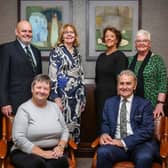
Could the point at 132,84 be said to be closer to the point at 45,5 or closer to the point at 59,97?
the point at 59,97

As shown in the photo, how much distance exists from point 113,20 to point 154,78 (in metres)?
1.48

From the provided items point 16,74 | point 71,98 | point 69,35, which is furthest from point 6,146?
point 69,35

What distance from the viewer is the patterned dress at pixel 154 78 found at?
414 cm

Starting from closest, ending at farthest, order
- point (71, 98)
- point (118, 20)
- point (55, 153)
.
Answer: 1. point (55, 153)
2. point (71, 98)
3. point (118, 20)

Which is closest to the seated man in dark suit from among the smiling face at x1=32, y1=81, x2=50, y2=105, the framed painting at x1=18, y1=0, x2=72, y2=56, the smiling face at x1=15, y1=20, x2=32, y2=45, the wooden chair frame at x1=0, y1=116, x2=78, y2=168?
the wooden chair frame at x1=0, y1=116, x2=78, y2=168

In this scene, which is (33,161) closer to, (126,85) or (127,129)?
(127,129)

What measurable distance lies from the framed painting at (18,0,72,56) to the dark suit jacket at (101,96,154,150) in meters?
1.84

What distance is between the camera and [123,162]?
3617 mm

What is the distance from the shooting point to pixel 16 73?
13.4 ft

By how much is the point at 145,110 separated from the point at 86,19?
79.1 inches

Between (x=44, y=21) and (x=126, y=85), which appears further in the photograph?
(x=44, y=21)

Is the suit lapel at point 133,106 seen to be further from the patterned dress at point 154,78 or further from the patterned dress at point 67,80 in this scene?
the patterned dress at point 67,80

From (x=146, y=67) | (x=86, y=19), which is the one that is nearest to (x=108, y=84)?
(x=146, y=67)

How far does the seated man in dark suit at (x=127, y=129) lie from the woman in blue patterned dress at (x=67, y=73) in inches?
25.3
